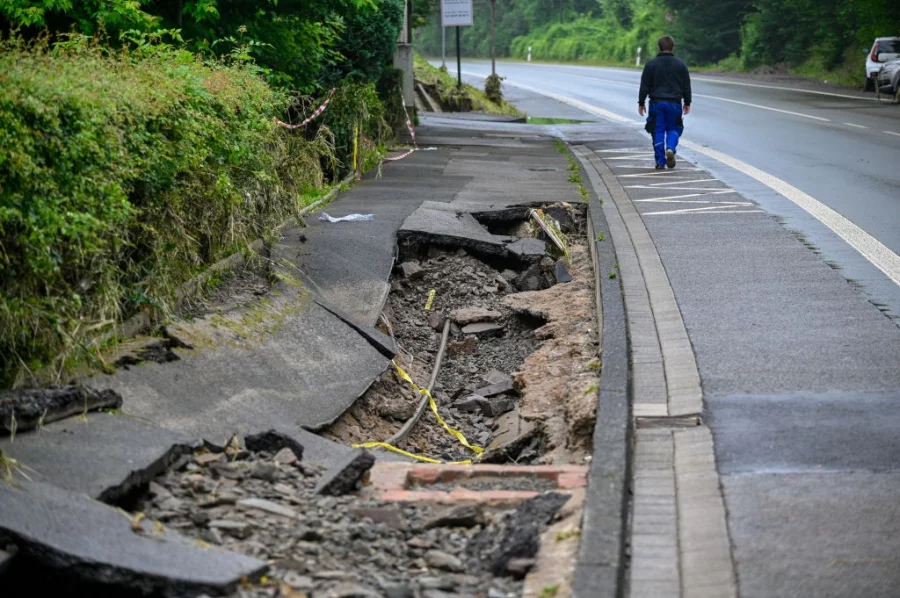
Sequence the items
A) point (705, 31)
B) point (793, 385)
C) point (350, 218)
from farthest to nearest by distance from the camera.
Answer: point (705, 31) → point (350, 218) → point (793, 385)

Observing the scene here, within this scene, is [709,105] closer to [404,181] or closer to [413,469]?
[404,181]

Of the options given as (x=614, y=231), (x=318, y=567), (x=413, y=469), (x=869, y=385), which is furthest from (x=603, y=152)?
(x=318, y=567)

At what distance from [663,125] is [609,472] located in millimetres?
13598

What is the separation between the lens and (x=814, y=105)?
3259 centimetres

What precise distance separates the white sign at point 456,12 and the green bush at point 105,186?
2568 centimetres

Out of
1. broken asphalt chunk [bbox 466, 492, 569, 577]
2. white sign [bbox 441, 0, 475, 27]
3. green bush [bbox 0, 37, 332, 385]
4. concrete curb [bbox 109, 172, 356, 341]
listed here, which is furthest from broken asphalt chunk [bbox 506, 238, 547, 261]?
white sign [bbox 441, 0, 475, 27]

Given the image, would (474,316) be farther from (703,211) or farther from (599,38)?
(599,38)

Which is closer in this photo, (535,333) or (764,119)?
(535,333)

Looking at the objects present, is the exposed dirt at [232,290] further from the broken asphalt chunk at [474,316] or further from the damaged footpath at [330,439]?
the broken asphalt chunk at [474,316]

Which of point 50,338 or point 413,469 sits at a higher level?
point 50,338

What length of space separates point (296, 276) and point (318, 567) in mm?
5401

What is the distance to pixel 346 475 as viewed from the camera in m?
5.39

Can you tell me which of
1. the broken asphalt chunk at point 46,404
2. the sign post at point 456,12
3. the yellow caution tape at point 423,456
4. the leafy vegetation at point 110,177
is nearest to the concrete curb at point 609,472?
the yellow caution tape at point 423,456

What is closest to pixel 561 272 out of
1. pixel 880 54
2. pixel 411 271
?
pixel 411 271
